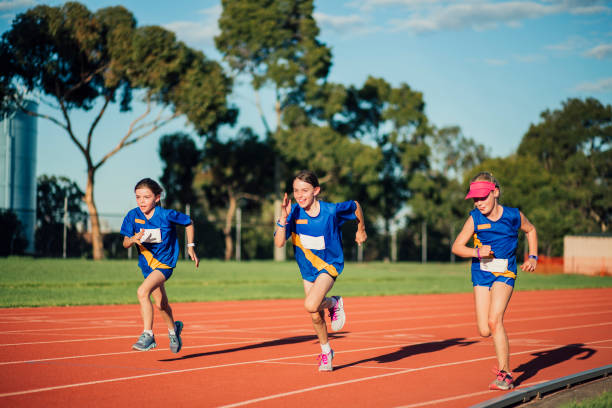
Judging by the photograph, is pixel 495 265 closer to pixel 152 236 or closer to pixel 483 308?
pixel 483 308

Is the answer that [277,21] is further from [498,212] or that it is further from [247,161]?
[498,212]

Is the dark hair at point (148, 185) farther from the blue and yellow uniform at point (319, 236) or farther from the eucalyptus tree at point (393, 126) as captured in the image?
the eucalyptus tree at point (393, 126)

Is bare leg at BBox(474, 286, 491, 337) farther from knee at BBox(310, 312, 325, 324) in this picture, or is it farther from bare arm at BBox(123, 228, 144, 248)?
bare arm at BBox(123, 228, 144, 248)

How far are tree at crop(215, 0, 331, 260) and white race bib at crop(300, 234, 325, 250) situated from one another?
132 ft

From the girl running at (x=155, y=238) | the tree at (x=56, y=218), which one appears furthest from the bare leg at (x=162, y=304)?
the tree at (x=56, y=218)

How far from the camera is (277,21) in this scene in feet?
164

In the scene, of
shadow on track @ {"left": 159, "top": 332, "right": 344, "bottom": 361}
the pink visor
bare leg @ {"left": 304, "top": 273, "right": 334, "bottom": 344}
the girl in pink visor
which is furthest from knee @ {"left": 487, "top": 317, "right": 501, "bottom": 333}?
shadow on track @ {"left": 159, "top": 332, "right": 344, "bottom": 361}

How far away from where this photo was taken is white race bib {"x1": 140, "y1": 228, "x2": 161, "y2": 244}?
8.20 metres

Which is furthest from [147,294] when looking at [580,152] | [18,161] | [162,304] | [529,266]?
[580,152]

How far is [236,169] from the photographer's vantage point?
4978 centimetres

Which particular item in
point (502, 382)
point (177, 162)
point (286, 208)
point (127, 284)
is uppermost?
point (177, 162)

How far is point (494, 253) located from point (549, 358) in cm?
266

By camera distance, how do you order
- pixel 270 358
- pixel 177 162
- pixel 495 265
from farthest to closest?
pixel 177 162
pixel 270 358
pixel 495 265

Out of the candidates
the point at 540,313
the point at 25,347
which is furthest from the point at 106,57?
the point at 25,347
